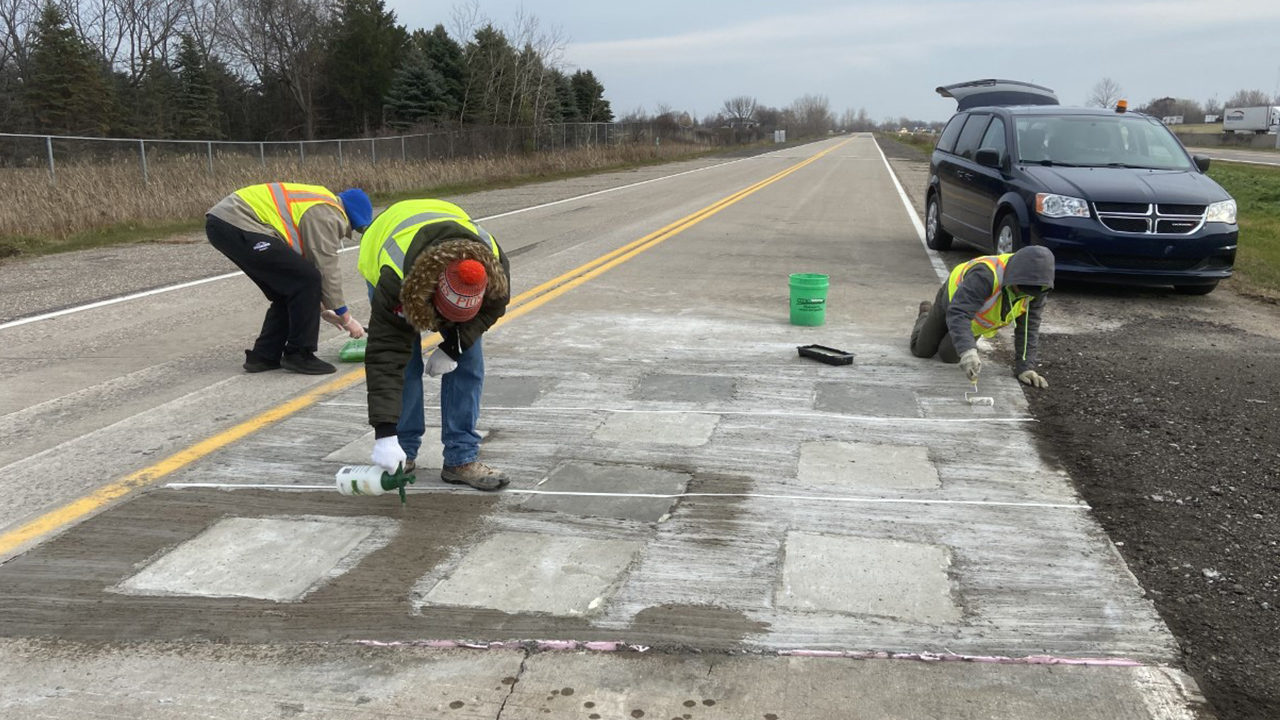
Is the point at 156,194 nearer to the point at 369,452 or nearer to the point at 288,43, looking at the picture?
the point at 369,452

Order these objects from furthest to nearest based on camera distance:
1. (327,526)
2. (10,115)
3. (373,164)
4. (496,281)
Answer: (10,115)
(373,164)
(327,526)
(496,281)

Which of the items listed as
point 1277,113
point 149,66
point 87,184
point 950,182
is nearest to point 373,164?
point 87,184

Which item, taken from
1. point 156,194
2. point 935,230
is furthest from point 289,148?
point 935,230

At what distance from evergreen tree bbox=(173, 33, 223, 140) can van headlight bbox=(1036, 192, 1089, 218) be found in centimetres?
5306

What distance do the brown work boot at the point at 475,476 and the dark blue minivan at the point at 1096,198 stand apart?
632 centimetres

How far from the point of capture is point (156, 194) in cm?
1725

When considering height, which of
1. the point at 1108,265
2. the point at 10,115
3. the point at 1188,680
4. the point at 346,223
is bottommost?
the point at 1188,680

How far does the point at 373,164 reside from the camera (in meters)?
25.6

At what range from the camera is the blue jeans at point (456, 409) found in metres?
4.39

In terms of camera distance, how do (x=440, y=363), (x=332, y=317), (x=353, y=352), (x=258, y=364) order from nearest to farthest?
(x=440, y=363), (x=332, y=317), (x=258, y=364), (x=353, y=352)

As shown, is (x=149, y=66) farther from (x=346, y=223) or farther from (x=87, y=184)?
(x=346, y=223)

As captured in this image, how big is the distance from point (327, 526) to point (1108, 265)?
24.6ft

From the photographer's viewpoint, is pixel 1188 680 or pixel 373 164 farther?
pixel 373 164

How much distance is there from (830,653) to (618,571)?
878mm
